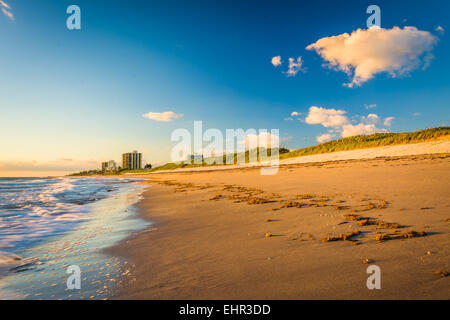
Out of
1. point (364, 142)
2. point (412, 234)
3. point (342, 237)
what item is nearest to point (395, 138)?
point (364, 142)

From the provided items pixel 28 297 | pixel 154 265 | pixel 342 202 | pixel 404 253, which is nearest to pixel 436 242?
pixel 404 253

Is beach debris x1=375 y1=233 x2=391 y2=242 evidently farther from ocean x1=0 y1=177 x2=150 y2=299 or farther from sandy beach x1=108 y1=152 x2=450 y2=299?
ocean x1=0 y1=177 x2=150 y2=299

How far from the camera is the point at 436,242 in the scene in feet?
12.1

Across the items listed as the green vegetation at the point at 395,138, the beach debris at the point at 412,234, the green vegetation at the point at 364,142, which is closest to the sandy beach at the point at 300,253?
the beach debris at the point at 412,234

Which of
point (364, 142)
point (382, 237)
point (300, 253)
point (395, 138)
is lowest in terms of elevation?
point (300, 253)

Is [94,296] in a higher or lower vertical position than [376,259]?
lower

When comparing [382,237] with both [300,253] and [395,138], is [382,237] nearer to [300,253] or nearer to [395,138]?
[300,253]

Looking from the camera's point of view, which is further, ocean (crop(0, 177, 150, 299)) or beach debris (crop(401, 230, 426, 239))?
beach debris (crop(401, 230, 426, 239))

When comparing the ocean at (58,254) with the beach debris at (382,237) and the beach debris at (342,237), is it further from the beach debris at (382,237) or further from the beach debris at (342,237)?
the beach debris at (382,237)

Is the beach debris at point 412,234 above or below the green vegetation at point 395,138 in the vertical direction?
below

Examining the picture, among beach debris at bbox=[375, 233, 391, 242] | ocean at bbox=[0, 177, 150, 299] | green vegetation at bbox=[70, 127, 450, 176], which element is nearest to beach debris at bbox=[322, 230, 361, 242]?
beach debris at bbox=[375, 233, 391, 242]

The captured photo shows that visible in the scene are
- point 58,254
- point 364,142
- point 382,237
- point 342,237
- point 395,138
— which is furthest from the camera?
point 364,142
